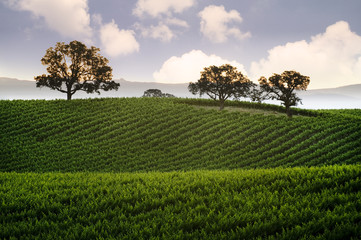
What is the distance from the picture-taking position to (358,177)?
6742mm

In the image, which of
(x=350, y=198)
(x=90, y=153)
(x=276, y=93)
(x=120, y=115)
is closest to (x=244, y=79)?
(x=276, y=93)

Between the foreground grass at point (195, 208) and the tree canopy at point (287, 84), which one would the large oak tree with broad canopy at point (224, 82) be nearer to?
the tree canopy at point (287, 84)

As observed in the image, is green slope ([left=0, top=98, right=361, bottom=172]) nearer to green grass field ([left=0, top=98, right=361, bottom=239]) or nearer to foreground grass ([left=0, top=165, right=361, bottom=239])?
green grass field ([left=0, top=98, right=361, bottom=239])

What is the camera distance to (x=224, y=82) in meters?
33.0

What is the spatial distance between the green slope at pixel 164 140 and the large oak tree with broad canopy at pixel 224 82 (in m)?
6.22

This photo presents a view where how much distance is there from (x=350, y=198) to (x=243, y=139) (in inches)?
564

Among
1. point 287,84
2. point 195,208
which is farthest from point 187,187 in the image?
point 287,84

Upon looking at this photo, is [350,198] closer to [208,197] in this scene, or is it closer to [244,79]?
[208,197]

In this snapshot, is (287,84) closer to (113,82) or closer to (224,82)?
(224,82)

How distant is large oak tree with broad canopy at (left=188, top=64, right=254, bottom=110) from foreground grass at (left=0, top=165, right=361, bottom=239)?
25726mm

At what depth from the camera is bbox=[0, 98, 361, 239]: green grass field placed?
476 centimetres

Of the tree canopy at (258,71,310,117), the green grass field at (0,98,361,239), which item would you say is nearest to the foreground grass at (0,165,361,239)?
the green grass field at (0,98,361,239)

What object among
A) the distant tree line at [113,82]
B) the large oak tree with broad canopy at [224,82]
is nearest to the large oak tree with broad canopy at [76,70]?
the distant tree line at [113,82]

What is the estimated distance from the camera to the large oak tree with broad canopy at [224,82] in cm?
3288
